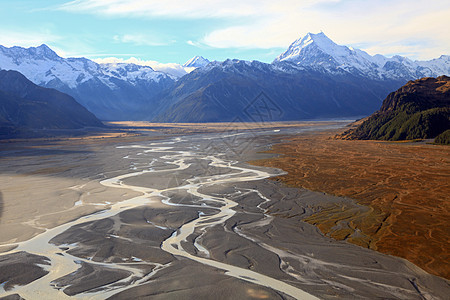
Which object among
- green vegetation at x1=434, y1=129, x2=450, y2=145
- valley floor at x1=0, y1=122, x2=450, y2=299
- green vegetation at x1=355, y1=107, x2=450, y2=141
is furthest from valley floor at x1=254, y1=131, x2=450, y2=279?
green vegetation at x1=355, y1=107, x2=450, y2=141

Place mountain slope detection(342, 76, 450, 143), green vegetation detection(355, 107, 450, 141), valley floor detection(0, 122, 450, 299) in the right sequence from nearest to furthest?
1. valley floor detection(0, 122, 450, 299)
2. green vegetation detection(355, 107, 450, 141)
3. mountain slope detection(342, 76, 450, 143)

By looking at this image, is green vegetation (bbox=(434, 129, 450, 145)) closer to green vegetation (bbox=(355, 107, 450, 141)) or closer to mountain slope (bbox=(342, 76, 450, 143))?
mountain slope (bbox=(342, 76, 450, 143))

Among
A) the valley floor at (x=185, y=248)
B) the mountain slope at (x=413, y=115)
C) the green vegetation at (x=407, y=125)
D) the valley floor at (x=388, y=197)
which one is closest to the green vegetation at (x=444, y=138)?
the mountain slope at (x=413, y=115)

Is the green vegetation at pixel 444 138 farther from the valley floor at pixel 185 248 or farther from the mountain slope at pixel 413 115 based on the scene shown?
the valley floor at pixel 185 248

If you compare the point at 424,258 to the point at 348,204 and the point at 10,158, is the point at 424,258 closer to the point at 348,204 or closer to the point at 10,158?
the point at 348,204

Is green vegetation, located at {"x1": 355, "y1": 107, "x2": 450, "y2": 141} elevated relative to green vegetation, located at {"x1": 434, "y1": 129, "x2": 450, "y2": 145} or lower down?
elevated

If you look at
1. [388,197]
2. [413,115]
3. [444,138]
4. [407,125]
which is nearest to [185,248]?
[388,197]

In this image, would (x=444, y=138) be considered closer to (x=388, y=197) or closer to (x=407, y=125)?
(x=407, y=125)

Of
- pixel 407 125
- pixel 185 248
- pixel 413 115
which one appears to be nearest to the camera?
pixel 185 248

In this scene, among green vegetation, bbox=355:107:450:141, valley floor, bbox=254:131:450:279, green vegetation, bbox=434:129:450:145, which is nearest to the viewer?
valley floor, bbox=254:131:450:279
